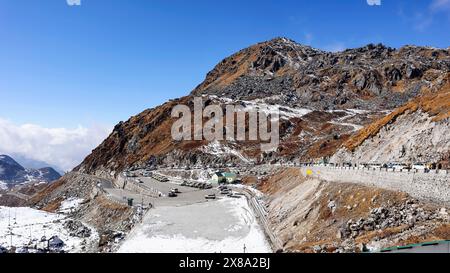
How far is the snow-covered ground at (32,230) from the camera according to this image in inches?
2400

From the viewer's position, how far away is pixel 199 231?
5266 cm

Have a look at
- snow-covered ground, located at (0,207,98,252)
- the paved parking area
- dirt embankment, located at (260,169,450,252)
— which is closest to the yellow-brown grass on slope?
dirt embankment, located at (260,169,450,252)

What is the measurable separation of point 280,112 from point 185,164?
180ft

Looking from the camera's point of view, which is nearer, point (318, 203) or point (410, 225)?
point (410, 225)

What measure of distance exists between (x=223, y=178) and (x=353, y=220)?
67.1 meters

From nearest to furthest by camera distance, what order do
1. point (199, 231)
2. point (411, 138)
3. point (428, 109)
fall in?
point (199, 231), point (411, 138), point (428, 109)

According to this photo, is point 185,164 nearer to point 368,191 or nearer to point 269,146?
point 269,146

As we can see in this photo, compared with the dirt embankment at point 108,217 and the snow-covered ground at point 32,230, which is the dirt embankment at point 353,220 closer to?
the dirt embankment at point 108,217

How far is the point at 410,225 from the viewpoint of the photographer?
98.0 ft

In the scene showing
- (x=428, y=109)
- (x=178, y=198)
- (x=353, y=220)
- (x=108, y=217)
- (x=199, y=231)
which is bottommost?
(x=108, y=217)

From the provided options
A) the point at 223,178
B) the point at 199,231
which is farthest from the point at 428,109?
the point at 223,178

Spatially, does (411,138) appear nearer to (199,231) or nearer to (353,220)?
(353,220)
